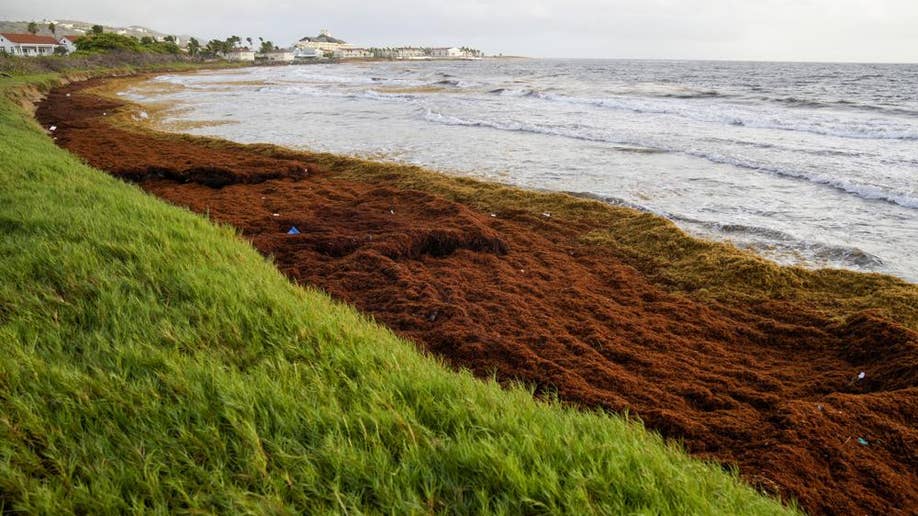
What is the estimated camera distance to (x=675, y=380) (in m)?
3.75

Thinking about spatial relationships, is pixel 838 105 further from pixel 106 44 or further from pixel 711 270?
pixel 106 44

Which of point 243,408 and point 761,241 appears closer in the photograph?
point 243,408

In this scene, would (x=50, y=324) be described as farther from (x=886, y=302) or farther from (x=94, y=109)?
(x=94, y=109)

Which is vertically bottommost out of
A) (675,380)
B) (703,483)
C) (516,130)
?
(675,380)

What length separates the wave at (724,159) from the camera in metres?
9.70

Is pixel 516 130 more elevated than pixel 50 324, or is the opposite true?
pixel 516 130

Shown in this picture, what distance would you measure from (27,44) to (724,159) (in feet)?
371

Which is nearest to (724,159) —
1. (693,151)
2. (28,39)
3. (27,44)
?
(693,151)

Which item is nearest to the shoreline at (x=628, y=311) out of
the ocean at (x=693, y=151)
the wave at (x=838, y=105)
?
the ocean at (x=693, y=151)

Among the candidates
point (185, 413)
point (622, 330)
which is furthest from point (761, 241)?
point (185, 413)

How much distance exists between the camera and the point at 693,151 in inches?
569

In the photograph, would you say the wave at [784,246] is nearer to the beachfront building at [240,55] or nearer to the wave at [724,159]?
the wave at [724,159]

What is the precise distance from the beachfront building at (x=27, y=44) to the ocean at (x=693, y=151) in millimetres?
79351

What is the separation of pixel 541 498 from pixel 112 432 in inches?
62.6
